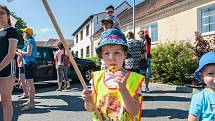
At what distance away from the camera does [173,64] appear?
41.3 ft

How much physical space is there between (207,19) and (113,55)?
1367 centimetres

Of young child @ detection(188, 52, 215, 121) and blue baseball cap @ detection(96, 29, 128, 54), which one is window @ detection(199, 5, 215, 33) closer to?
young child @ detection(188, 52, 215, 121)

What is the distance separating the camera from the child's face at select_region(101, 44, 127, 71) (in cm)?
226

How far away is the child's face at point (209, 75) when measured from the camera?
2.40m

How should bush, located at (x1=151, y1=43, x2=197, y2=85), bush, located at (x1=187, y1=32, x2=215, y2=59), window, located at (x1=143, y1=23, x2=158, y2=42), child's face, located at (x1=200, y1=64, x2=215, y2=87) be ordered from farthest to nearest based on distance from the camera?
window, located at (x1=143, y1=23, x2=158, y2=42) → bush, located at (x1=151, y1=43, x2=197, y2=85) → bush, located at (x1=187, y1=32, x2=215, y2=59) → child's face, located at (x1=200, y1=64, x2=215, y2=87)

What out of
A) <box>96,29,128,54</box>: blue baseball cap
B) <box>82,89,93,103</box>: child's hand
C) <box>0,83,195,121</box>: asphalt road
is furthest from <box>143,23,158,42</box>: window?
<box>82,89,93,103</box>: child's hand

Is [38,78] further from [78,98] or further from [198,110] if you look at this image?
[198,110]

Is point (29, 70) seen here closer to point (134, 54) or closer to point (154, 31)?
point (134, 54)

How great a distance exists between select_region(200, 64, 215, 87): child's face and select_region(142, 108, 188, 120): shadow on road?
3792mm

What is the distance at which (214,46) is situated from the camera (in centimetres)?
1195

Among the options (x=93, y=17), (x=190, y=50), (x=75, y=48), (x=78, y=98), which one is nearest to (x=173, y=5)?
(x=190, y=50)

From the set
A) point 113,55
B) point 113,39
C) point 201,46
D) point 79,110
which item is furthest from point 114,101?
point 201,46

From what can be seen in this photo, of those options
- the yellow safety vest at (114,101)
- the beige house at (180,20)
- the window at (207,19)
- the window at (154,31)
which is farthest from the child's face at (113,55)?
the window at (154,31)

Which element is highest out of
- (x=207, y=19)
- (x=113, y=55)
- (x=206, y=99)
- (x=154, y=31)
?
(x=207, y=19)
